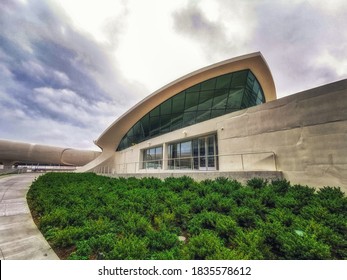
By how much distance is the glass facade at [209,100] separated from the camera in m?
16.2

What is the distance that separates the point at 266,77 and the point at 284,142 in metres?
12.9

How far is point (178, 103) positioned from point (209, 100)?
3.69 meters

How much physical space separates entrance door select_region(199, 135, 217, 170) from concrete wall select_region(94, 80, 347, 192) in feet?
4.49

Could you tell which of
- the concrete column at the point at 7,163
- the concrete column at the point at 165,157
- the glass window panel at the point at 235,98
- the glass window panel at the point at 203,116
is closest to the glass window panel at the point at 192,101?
the glass window panel at the point at 203,116

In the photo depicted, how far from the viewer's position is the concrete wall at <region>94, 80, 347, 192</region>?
23.6 ft

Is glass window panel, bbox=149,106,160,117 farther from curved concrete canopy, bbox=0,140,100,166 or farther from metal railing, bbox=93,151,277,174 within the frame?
curved concrete canopy, bbox=0,140,100,166

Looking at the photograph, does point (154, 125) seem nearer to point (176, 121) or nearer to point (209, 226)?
point (176, 121)

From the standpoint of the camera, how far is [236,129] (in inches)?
443

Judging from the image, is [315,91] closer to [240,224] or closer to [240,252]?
[240,224]

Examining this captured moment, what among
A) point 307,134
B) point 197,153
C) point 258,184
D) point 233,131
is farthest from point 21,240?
point 197,153

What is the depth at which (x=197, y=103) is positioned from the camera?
57.1 feet

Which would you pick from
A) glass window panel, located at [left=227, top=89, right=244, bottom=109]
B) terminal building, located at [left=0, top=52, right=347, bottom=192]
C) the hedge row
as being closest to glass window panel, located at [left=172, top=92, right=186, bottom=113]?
terminal building, located at [left=0, top=52, right=347, bottom=192]

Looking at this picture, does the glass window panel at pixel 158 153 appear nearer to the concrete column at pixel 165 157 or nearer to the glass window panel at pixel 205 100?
the concrete column at pixel 165 157

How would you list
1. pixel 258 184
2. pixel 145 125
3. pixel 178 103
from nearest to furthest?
pixel 258 184 < pixel 178 103 < pixel 145 125
